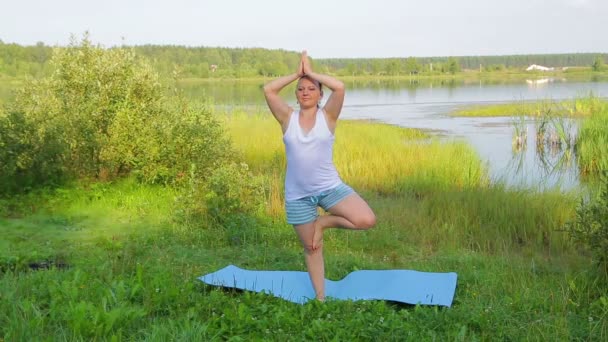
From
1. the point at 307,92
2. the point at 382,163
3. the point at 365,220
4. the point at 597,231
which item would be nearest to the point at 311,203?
the point at 365,220

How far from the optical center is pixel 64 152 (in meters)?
8.59

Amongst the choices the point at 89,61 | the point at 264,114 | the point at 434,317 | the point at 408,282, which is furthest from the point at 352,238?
the point at 264,114

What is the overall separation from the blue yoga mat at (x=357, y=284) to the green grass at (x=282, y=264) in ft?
0.34

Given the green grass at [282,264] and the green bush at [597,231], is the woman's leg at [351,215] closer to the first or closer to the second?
the green grass at [282,264]

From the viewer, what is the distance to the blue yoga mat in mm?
4188

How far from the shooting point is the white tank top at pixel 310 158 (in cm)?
388

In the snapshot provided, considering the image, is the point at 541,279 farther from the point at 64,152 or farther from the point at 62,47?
the point at 62,47

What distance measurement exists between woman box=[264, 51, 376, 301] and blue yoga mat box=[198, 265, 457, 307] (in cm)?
55

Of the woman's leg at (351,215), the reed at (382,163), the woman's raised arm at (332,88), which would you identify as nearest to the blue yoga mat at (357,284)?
the woman's leg at (351,215)

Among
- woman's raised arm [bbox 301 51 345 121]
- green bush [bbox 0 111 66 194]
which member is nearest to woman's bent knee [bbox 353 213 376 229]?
woman's raised arm [bbox 301 51 345 121]

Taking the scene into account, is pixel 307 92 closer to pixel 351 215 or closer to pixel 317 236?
pixel 351 215

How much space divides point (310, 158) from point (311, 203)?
311mm

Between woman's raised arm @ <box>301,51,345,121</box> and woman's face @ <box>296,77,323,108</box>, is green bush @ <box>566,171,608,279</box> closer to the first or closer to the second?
woman's raised arm @ <box>301,51,345,121</box>

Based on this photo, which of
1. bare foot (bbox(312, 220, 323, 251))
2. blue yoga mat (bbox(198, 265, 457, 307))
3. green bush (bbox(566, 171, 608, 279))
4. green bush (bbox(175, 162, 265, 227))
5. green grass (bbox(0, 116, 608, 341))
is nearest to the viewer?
green grass (bbox(0, 116, 608, 341))
